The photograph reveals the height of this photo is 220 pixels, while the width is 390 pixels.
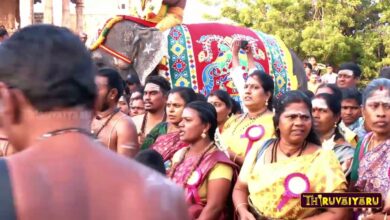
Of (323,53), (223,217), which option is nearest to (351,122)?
(223,217)

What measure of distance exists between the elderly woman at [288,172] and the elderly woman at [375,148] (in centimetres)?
15

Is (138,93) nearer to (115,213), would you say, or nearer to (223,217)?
(223,217)

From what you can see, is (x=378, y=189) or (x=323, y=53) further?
(x=323, y=53)

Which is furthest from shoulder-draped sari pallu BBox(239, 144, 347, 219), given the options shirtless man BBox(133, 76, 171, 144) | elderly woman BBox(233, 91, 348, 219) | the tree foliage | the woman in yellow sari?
the tree foliage

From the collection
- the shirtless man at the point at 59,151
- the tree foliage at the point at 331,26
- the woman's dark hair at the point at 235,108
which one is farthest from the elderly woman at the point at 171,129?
the tree foliage at the point at 331,26

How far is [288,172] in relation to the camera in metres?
4.56

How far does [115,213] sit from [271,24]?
79.4ft

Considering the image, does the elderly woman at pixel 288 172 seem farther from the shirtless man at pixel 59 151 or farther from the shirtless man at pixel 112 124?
the shirtless man at pixel 59 151

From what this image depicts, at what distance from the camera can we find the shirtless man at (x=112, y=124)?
15.6ft

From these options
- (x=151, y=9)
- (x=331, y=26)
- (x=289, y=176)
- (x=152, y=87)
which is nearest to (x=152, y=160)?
(x=289, y=176)

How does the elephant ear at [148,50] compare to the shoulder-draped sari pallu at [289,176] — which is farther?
the elephant ear at [148,50]

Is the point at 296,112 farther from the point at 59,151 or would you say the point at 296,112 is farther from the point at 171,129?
the point at 59,151

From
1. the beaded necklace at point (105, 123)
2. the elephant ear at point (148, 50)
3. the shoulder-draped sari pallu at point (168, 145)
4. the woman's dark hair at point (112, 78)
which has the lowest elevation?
the shoulder-draped sari pallu at point (168, 145)

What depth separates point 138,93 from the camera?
24.1ft
